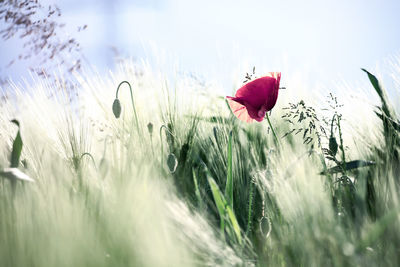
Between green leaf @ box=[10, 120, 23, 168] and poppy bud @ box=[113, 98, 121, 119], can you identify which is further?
poppy bud @ box=[113, 98, 121, 119]

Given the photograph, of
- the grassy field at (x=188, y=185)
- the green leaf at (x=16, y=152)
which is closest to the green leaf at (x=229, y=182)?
the grassy field at (x=188, y=185)

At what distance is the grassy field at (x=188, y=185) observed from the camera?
323mm

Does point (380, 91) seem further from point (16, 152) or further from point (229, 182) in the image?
point (16, 152)

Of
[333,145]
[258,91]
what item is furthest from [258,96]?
[333,145]

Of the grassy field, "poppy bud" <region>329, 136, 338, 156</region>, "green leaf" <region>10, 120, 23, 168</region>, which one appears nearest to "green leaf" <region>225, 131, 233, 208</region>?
the grassy field

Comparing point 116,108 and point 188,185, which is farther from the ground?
point 116,108

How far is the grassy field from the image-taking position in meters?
0.32

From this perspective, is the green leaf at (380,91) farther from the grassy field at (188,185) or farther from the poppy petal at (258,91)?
the poppy petal at (258,91)

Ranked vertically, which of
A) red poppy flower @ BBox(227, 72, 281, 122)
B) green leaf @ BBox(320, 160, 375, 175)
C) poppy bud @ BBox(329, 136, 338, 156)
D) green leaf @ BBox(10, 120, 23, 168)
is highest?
red poppy flower @ BBox(227, 72, 281, 122)

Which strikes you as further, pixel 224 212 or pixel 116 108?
pixel 116 108

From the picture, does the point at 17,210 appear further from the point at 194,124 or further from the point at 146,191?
the point at 194,124

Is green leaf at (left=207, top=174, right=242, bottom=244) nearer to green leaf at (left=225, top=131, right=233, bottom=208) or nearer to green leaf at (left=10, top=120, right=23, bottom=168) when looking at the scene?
green leaf at (left=225, top=131, right=233, bottom=208)

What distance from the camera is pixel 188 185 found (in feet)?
1.99

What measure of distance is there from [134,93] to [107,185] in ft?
0.77
